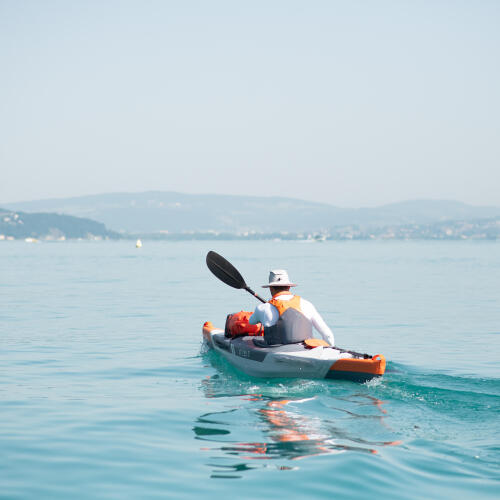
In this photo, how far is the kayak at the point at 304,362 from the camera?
11438mm

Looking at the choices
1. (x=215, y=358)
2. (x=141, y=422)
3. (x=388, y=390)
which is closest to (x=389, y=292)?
(x=215, y=358)

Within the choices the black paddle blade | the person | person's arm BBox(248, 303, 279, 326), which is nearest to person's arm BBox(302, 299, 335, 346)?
the person

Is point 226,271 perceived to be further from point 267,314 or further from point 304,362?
point 304,362

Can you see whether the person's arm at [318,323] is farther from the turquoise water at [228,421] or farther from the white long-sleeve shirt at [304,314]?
the turquoise water at [228,421]

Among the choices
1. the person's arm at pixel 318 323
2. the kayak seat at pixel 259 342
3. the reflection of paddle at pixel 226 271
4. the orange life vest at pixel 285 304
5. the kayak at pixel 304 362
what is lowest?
the kayak at pixel 304 362

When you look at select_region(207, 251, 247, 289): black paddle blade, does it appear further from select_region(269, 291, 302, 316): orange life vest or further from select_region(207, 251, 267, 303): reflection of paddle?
select_region(269, 291, 302, 316): orange life vest

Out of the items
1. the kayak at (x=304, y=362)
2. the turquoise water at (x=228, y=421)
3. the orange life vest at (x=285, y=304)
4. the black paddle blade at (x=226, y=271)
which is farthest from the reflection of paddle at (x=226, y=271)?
the orange life vest at (x=285, y=304)

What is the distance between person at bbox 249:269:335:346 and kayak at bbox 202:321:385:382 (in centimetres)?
20

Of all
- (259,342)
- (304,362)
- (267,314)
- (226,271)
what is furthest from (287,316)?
(226,271)

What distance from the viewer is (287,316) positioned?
481 inches

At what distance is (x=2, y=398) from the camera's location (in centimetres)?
1119

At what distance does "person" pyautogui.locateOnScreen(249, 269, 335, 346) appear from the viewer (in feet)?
40.0

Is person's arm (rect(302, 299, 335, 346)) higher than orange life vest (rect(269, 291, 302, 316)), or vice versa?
orange life vest (rect(269, 291, 302, 316))

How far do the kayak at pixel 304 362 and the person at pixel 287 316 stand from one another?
20 centimetres
